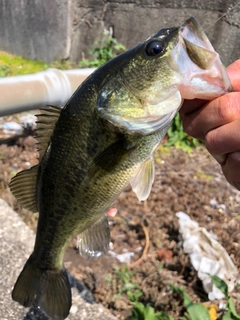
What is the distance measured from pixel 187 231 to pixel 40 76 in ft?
5.65

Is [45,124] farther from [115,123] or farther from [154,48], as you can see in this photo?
[154,48]

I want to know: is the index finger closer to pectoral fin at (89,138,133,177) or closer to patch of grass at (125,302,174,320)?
pectoral fin at (89,138,133,177)

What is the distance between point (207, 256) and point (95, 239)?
1.68m

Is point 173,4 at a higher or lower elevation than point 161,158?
higher

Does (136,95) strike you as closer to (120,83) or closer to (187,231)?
(120,83)

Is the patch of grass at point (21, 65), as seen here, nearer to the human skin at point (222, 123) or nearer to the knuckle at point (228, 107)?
the human skin at point (222, 123)

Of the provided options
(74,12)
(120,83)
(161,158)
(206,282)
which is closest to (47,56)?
(74,12)

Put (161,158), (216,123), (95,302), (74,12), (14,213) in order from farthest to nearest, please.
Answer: (74,12) → (161,158) → (14,213) → (95,302) → (216,123)

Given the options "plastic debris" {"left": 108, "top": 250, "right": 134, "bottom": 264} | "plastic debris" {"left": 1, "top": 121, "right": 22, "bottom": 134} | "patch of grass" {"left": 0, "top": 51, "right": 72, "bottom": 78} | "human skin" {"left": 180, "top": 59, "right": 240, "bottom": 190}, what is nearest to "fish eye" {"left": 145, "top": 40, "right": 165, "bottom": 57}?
"human skin" {"left": 180, "top": 59, "right": 240, "bottom": 190}

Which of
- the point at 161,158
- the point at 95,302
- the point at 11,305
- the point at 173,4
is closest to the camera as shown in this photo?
the point at 11,305

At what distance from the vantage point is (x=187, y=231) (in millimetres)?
3328

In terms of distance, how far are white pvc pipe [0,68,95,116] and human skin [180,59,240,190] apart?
1900 mm

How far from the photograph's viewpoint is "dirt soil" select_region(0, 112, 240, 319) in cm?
293

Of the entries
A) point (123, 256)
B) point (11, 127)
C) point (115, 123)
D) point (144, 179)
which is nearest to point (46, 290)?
point (144, 179)
